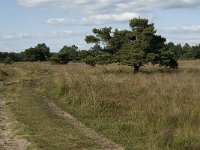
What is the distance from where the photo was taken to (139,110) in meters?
13.6

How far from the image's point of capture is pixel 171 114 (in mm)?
12555

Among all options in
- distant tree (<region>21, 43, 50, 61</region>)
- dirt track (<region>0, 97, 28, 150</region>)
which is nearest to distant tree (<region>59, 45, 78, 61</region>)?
distant tree (<region>21, 43, 50, 61</region>)

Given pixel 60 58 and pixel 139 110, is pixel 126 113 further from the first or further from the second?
pixel 60 58

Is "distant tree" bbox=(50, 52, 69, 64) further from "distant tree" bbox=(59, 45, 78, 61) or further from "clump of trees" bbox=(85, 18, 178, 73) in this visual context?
"clump of trees" bbox=(85, 18, 178, 73)

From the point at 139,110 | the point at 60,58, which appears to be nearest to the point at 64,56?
the point at 60,58

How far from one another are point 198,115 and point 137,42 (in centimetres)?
1904

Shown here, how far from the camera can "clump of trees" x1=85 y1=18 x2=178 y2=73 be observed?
100 ft

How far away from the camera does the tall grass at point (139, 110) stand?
10.2 m

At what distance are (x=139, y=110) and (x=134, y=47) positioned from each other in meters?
17.9

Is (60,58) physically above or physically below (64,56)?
below

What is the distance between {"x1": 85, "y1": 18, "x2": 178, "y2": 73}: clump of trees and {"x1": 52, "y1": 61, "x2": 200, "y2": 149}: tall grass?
10092mm

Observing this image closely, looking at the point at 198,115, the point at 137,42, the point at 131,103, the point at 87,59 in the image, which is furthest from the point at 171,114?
the point at 87,59

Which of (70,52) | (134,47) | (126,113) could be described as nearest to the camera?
(126,113)

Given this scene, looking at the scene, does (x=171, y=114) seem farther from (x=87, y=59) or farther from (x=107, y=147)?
(x=87, y=59)
